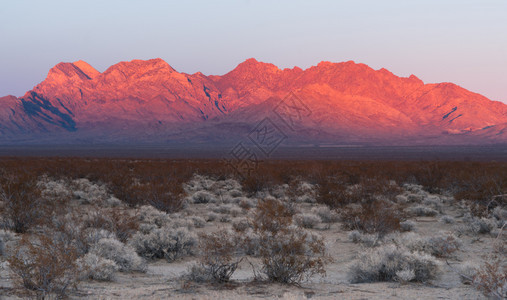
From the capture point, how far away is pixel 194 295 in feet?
20.5

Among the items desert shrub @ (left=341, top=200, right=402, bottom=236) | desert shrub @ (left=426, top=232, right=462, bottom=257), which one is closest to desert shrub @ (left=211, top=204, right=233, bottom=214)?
desert shrub @ (left=341, top=200, right=402, bottom=236)

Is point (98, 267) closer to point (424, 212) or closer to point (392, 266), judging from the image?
point (392, 266)

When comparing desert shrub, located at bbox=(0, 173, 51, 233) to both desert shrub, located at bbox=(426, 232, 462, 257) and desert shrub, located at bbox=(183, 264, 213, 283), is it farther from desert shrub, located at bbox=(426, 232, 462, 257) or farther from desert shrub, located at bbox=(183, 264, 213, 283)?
desert shrub, located at bbox=(426, 232, 462, 257)

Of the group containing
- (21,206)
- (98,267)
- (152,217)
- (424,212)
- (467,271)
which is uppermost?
(21,206)

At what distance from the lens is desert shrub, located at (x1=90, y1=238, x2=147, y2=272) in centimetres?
809

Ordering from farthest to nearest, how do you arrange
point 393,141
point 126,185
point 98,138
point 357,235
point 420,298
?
point 98,138 < point 393,141 < point 126,185 < point 357,235 < point 420,298

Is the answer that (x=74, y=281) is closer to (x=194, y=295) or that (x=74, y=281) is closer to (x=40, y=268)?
(x=40, y=268)

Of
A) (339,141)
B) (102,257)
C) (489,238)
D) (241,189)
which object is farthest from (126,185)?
(339,141)

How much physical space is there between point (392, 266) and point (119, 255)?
17.8ft

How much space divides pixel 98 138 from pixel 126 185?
165225mm

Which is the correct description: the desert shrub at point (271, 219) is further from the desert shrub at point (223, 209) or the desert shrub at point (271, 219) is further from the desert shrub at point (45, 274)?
the desert shrub at point (223, 209)

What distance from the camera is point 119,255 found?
817cm

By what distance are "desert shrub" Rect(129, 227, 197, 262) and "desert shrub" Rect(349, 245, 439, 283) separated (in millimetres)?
4300

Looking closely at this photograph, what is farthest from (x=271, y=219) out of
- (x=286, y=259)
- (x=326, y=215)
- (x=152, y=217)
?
(x=326, y=215)
